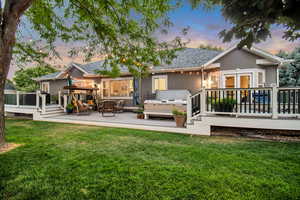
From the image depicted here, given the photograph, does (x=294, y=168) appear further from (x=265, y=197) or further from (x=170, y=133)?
(x=170, y=133)

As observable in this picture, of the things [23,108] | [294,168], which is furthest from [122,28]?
[23,108]

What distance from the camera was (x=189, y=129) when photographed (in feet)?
20.0

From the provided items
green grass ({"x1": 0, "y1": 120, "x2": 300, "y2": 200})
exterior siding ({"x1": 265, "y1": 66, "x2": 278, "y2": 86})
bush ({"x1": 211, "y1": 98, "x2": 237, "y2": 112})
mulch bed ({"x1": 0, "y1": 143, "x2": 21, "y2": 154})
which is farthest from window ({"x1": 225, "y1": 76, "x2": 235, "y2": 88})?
mulch bed ({"x1": 0, "y1": 143, "x2": 21, "y2": 154})

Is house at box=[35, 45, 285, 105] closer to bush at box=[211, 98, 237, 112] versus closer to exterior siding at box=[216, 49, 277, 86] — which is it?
exterior siding at box=[216, 49, 277, 86]

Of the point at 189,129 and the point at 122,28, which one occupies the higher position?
the point at 122,28

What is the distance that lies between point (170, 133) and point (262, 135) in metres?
3.24

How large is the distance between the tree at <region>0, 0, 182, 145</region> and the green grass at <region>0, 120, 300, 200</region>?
305cm

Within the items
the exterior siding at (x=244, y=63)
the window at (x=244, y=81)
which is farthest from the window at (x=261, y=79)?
the window at (x=244, y=81)

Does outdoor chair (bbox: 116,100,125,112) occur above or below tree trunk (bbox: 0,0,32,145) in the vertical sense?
below

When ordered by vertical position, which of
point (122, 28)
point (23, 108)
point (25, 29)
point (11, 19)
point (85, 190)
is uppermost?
point (25, 29)

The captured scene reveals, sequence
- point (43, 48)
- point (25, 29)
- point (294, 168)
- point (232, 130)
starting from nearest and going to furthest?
point (294, 168) → point (232, 130) → point (25, 29) → point (43, 48)

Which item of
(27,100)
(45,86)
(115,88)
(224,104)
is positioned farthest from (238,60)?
(45,86)

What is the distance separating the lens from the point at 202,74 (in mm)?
9469

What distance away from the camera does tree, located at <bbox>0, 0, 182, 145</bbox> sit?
5480 mm
